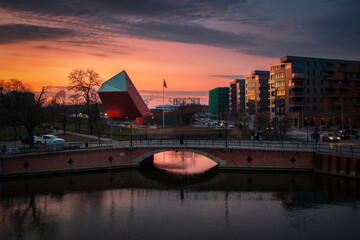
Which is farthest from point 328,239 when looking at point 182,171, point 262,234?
point 182,171

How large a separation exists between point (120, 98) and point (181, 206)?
33.7m

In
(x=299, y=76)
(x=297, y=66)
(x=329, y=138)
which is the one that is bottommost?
(x=329, y=138)

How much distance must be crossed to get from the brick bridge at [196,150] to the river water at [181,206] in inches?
58.6

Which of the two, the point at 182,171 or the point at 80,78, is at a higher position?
the point at 80,78

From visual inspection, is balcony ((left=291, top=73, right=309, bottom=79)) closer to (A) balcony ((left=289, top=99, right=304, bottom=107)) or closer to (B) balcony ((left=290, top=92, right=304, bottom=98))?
(B) balcony ((left=290, top=92, right=304, bottom=98))

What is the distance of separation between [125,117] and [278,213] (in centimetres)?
4438

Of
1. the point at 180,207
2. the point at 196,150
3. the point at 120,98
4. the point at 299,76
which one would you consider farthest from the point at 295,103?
the point at 180,207

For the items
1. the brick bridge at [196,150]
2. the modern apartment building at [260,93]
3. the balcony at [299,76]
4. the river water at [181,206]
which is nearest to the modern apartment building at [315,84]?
the balcony at [299,76]

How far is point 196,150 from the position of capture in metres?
40.0

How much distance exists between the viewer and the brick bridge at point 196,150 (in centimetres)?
3534

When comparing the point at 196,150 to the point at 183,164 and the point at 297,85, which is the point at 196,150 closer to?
the point at 183,164

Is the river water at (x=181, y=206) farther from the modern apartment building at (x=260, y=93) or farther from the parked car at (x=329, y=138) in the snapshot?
the modern apartment building at (x=260, y=93)

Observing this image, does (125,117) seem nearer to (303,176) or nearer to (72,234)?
(303,176)

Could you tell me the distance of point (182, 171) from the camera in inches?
1582
